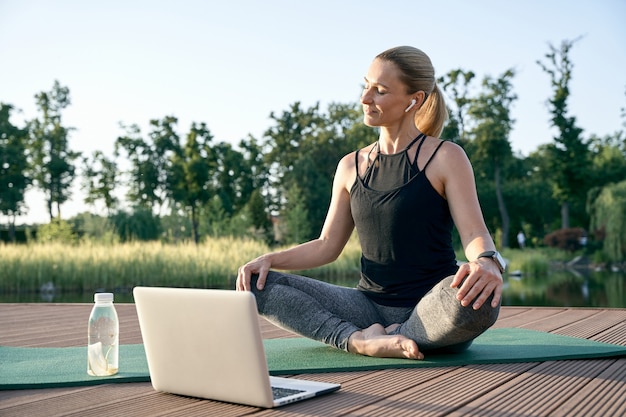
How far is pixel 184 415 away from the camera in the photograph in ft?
4.78

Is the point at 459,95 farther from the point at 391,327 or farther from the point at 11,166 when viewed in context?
the point at 391,327

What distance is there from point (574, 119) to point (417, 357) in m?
23.2

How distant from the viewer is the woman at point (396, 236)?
7.12ft

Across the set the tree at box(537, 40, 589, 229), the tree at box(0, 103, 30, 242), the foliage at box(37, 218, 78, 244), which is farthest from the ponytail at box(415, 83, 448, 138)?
the tree at box(537, 40, 589, 229)

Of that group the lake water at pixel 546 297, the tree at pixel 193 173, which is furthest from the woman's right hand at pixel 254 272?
the tree at pixel 193 173

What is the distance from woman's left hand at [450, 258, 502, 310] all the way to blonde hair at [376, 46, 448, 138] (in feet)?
2.33

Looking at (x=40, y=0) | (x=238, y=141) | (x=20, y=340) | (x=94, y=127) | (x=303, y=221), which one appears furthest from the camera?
(x=238, y=141)

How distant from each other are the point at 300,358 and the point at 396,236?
0.47m

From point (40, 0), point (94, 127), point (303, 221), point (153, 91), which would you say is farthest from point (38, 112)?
point (303, 221)

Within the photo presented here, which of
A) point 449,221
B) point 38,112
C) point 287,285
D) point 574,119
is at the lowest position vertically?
point 287,285

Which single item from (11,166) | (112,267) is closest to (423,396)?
(112,267)

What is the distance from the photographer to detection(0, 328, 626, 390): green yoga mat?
1938 millimetres

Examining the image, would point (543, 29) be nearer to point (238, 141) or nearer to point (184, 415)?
point (238, 141)

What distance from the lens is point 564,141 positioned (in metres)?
23.7
